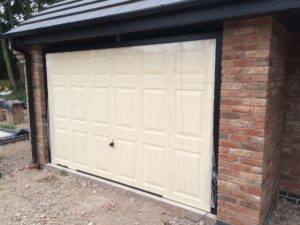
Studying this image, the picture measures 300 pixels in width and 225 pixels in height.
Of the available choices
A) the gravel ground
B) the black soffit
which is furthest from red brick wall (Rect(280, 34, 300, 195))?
the black soffit

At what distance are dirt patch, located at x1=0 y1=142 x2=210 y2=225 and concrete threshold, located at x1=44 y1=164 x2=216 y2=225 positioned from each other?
0.06 m

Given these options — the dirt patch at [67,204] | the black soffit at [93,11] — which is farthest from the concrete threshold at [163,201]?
the black soffit at [93,11]

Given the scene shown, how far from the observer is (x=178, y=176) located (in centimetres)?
385

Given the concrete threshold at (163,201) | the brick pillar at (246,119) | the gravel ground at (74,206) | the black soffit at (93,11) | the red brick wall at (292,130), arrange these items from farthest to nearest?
the red brick wall at (292,130), the gravel ground at (74,206), the concrete threshold at (163,201), the black soffit at (93,11), the brick pillar at (246,119)

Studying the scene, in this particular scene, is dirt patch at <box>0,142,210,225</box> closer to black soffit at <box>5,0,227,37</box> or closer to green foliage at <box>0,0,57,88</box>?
black soffit at <box>5,0,227,37</box>

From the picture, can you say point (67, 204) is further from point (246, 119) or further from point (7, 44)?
point (7, 44)

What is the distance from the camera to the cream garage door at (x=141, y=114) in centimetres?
356

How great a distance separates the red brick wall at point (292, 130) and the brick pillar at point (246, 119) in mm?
702

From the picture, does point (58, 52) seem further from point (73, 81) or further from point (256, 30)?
point (256, 30)

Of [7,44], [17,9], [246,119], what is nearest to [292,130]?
[246,119]

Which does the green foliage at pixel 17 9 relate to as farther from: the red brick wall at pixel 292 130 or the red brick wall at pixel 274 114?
the red brick wall at pixel 274 114

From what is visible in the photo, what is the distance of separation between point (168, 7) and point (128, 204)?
2838 mm

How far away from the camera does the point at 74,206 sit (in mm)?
4098

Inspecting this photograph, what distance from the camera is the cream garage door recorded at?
140 inches
